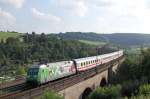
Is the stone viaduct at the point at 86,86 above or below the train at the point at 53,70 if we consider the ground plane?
below

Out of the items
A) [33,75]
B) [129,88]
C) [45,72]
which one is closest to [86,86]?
[129,88]

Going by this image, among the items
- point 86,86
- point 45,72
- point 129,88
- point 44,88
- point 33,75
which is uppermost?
point 45,72

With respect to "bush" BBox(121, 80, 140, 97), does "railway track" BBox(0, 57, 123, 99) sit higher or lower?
higher

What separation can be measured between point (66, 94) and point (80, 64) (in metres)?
22.4

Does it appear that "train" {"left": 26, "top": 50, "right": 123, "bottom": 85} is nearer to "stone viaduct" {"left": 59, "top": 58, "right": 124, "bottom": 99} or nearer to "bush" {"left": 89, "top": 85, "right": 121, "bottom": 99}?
"stone viaduct" {"left": 59, "top": 58, "right": 124, "bottom": 99}

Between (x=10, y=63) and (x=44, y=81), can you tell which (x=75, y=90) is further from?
(x=10, y=63)

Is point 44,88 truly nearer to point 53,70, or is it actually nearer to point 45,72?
point 45,72

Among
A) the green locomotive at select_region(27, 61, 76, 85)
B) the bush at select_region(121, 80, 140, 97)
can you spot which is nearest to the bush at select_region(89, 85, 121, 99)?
the bush at select_region(121, 80, 140, 97)

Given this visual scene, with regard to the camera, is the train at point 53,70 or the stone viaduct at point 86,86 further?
the train at point 53,70

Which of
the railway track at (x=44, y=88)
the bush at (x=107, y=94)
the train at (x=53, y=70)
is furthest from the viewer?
the bush at (x=107, y=94)

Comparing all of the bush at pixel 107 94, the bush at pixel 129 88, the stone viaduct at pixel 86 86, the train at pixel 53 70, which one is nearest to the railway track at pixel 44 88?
the stone viaduct at pixel 86 86

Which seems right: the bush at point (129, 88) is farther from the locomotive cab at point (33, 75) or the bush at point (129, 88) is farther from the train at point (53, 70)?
the locomotive cab at point (33, 75)

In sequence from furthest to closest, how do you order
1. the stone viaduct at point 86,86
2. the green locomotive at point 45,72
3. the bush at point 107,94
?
the bush at point 107,94, the green locomotive at point 45,72, the stone viaduct at point 86,86

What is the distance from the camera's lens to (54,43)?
6806 inches
